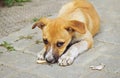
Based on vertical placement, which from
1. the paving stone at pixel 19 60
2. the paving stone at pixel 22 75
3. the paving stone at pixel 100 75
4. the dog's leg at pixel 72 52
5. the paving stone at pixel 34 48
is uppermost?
the dog's leg at pixel 72 52

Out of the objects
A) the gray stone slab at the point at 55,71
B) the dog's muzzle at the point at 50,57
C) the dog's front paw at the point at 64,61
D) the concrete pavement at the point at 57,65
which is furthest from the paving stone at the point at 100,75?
the dog's muzzle at the point at 50,57

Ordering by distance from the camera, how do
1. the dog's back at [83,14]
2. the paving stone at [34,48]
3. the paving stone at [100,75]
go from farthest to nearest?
the dog's back at [83,14], the paving stone at [34,48], the paving stone at [100,75]

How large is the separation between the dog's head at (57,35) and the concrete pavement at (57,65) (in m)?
0.20

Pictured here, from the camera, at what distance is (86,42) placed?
4891mm

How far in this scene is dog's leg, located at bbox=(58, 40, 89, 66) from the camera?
4453 mm

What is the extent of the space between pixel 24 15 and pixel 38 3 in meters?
0.93

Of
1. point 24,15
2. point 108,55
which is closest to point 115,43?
point 108,55

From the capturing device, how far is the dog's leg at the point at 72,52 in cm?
445

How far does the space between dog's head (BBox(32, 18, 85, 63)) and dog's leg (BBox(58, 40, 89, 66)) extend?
7 centimetres

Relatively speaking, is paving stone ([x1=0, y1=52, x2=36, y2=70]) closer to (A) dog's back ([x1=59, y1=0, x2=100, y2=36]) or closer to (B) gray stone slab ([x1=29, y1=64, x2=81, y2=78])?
(B) gray stone slab ([x1=29, y1=64, x2=81, y2=78])

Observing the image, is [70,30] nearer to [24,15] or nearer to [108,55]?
[108,55]

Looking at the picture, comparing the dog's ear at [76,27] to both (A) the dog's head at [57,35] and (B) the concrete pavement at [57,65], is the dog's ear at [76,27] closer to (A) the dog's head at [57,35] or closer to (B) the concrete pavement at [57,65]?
(A) the dog's head at [57,35]

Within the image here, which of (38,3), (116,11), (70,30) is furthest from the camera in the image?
(38,3)

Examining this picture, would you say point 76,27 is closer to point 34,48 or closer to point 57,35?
point 57,35
